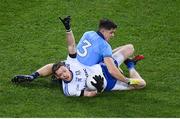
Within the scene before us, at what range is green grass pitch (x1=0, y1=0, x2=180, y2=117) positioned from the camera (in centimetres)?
908

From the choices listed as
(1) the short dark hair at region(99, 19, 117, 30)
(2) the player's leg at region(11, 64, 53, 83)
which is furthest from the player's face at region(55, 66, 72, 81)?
(1) the short dark hair at region(99, 19, 117, 30)

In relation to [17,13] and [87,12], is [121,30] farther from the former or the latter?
[17,13]

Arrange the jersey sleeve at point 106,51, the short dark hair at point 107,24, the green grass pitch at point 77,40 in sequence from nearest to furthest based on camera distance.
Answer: the green grass pitch at point 77,40 < the jersey sleeve at point 106,51 < the short dark hair at point 107,24

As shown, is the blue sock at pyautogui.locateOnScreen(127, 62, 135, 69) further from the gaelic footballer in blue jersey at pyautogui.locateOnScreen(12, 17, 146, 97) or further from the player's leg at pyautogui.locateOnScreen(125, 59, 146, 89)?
the gaelic footballer in blue jersey at pyautogui.locateOnScreen(12, 17, 146, 97)

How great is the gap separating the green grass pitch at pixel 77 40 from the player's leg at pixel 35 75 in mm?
129

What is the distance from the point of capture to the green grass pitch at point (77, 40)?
908 cm

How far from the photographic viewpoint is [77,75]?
951cm

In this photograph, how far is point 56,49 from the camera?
1180 cm

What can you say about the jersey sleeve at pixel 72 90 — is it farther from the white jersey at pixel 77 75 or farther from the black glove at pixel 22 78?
the black glove at pixel 22 78

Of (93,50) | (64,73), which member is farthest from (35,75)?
(93,50)

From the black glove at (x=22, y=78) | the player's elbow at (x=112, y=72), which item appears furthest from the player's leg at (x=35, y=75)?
the player's elbow at (x=112, y=72)

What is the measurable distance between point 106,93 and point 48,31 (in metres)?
3.44

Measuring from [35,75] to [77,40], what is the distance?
248 cm

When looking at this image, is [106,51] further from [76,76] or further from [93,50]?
[76,76]
